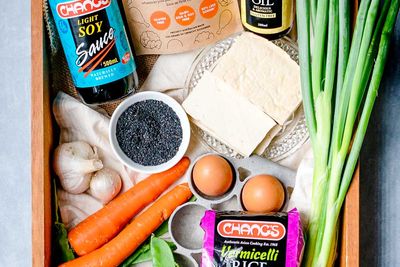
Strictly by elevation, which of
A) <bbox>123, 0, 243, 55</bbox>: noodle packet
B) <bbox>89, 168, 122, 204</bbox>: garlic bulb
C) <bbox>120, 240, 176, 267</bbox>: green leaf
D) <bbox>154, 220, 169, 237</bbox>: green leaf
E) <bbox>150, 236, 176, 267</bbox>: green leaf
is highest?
<bbox>123, 0, 243, 55</bbox>: noodle packet

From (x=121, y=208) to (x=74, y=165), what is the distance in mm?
130

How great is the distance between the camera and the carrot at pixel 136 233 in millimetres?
1407

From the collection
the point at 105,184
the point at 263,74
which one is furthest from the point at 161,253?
the point at 263,74

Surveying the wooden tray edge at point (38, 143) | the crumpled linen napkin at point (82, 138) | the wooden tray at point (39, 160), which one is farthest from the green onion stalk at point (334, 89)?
the wooden tray edge at point (38, 143)

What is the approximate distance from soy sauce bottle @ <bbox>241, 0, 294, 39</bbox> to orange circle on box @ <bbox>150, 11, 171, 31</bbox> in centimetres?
15

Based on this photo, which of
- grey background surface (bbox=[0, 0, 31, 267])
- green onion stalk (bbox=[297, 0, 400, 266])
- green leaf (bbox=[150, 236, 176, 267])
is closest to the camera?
green onion stalk (bbox=[297, 0, 400, 266])

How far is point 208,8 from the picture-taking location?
142 centimetres

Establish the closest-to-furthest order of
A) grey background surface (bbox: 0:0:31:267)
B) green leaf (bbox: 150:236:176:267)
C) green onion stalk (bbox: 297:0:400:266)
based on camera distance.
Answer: green onion stalk (bbox: 297:0:400:266), green leaf (bbox: 150:236:176:267), grey background surface (bbox: 0:0:31:267)

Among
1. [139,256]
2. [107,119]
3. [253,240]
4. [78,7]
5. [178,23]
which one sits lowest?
[139,256]

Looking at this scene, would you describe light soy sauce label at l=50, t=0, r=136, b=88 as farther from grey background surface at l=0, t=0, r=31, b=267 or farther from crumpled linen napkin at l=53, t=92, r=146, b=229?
grey background surface at l=0, t=0, r=31, b=267

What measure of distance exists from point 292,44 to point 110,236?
20.9 inches

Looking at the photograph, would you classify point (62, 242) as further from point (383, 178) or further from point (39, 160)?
point (383, 178)

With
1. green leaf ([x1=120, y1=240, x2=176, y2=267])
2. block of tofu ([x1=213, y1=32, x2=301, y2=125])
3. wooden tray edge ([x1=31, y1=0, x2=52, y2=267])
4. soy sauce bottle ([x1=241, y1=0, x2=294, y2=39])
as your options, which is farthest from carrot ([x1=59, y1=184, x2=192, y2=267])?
soy sauce bottle ([x1=241, y1=0, x2=294, y2=39])

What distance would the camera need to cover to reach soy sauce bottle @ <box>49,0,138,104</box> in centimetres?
132
